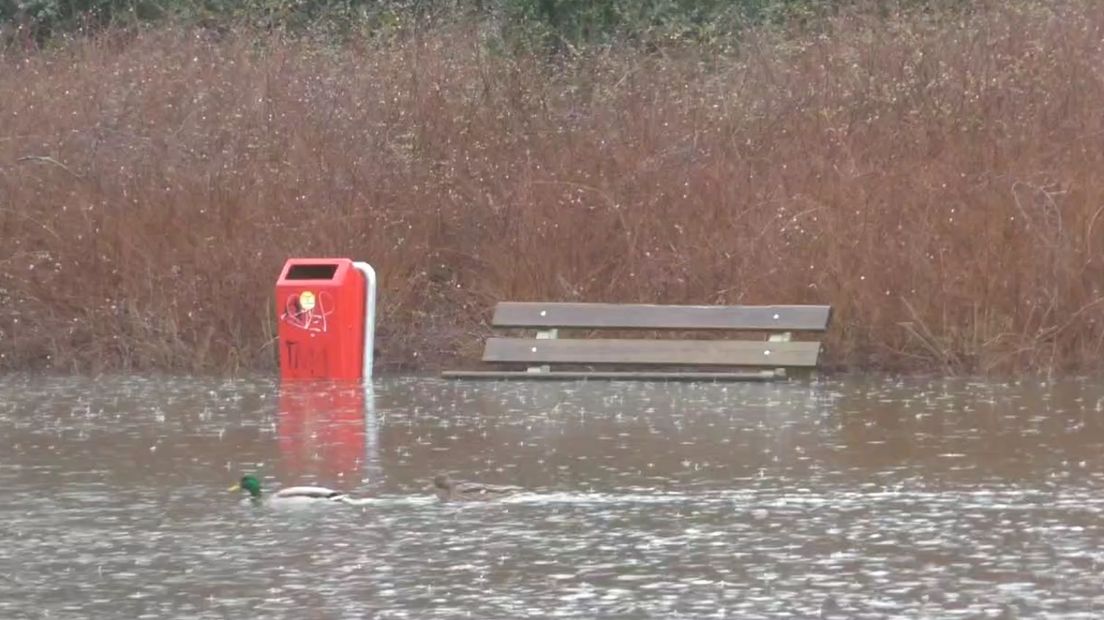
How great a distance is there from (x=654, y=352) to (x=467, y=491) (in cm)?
558

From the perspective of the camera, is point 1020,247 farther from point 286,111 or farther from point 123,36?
point 123,36

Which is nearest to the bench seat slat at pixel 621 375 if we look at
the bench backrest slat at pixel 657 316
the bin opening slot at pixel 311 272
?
the bench backrest slat at pixel 657 316

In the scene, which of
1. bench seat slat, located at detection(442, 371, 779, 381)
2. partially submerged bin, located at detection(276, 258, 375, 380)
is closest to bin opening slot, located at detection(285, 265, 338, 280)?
partially submerged bin, located at detection(276, 258, 375, 380)

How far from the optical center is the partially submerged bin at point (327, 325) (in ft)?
49.8

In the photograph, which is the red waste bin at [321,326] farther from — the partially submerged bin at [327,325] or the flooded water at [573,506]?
the flooded water at [573,506]

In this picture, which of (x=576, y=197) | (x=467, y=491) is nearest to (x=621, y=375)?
(x=576, y=197)

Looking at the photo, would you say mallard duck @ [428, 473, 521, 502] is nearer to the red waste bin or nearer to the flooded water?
the flooded water

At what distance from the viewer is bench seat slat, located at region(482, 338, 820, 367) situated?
581 inches

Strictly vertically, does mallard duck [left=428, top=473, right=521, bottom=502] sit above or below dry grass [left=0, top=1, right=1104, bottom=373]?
below

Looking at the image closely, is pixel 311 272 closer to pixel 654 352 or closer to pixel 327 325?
pixel 327 325

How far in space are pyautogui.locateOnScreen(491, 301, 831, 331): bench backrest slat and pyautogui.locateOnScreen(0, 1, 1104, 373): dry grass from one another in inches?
19.4

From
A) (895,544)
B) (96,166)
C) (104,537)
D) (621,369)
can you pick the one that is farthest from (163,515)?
(96,166)

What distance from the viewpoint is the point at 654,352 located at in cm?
1513

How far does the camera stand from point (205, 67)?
68.2 ft
